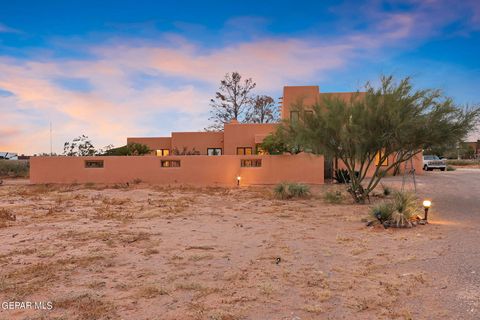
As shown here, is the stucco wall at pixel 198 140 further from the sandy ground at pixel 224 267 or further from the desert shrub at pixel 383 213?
the desert shrub at pixel 383 213

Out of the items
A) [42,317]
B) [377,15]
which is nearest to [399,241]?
[42,317]

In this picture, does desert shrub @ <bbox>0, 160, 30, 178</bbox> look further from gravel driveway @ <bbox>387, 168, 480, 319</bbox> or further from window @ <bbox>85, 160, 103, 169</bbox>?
gravel driveway @ <bbox>387, 168, 480, 319</bbox>

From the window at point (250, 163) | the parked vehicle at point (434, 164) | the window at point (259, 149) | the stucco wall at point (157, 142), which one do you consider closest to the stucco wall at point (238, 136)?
the window at point (259, 149)

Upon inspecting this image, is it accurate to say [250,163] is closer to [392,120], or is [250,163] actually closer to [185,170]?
[185,170]

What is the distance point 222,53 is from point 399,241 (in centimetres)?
1516

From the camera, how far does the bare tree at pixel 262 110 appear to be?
42562 millimetres

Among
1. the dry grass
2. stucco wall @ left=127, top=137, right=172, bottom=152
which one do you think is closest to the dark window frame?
stucco wall @ left=127, top=137, right=172, bottom=152

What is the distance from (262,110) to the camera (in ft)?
141

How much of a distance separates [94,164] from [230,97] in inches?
869

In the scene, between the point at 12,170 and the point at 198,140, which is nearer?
the point at 12,170

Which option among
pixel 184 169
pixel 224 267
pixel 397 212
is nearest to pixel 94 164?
pixel 184 169

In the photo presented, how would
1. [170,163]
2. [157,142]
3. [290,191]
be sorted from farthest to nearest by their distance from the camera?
[157,142]
[170,163]
[290,191]

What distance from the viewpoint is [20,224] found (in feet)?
32.4

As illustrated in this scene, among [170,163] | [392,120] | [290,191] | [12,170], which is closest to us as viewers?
[392,120]
